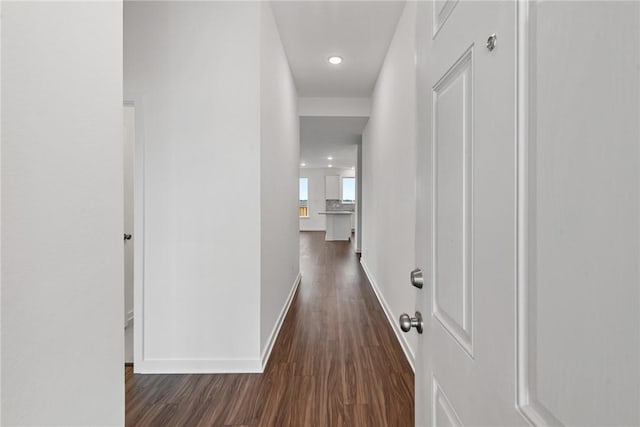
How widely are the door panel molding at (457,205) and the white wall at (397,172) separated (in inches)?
57.9

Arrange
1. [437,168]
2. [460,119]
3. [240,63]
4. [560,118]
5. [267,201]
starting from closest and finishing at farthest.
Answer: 1. [560,118]
2. [460,119]
3. [437,168]
4. [240,63]
5. [267,201]

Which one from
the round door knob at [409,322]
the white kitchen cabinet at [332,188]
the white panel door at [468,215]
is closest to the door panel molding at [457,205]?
the white panel door at [468,215]

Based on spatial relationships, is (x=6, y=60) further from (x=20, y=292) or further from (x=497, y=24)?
(x=497, y=24)

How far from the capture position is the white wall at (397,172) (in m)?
2.34

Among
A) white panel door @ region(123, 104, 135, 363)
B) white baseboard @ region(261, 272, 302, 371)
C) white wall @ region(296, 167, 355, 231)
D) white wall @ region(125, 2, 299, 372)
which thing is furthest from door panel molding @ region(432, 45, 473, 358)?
white wall @ region(296, 167, 355, 231)

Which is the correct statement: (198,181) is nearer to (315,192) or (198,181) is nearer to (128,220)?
(128,220)

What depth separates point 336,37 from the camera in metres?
3.13

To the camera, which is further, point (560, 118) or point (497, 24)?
point (497, 24)

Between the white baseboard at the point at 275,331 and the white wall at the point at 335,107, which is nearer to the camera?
the white baseboard at the point at 275,331

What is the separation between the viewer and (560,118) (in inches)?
15.3

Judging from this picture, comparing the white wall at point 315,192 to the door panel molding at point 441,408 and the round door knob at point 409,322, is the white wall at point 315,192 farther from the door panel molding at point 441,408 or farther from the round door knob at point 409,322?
the door panel molding at point 441,408

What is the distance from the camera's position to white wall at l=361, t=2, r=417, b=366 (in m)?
2.34

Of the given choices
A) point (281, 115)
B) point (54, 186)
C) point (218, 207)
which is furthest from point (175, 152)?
point (54, 186)

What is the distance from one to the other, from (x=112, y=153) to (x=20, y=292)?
39 cm
